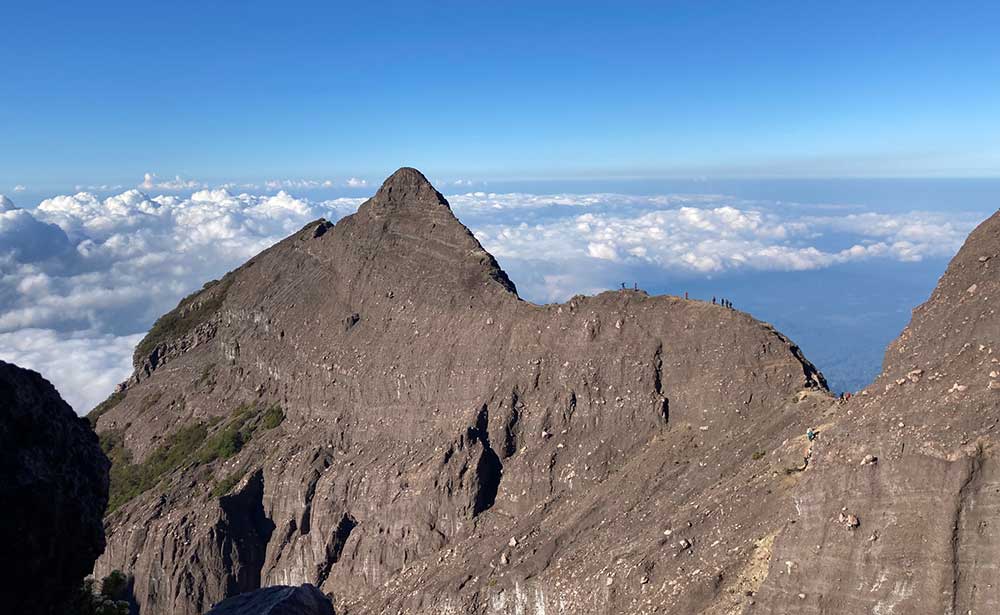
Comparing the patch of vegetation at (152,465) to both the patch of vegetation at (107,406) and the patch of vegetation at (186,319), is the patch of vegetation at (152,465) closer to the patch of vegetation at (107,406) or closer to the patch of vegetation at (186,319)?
the patch of vegetation at (107,406)

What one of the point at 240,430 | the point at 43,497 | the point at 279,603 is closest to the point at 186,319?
the point at 240,430

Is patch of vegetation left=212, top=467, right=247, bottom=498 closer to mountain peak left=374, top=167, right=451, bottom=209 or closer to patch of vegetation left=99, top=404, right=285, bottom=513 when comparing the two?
patch of vegetation left=99, top=404, right=285, bottom=513

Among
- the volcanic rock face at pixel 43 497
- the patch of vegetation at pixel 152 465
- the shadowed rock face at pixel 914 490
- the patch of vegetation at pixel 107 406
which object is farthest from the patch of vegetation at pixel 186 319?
the shadowed rock face at pixel 914 490

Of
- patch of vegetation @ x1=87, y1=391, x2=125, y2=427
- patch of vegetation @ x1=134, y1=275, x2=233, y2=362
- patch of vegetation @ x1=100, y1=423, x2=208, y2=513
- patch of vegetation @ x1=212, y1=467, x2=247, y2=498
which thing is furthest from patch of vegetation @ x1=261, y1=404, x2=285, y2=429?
patch of vegetation @ x1=87, y1=391, x2=125, y2=427

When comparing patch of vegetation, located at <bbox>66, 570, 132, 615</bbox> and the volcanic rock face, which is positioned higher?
the volcanic rock face

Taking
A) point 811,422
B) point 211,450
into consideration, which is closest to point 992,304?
point 811,422

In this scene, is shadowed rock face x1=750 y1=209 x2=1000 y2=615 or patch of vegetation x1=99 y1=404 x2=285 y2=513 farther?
patch of vegetation x1=99 y1=404 x2=285 y2=513

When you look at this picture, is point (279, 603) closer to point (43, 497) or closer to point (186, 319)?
point (43, 497)
